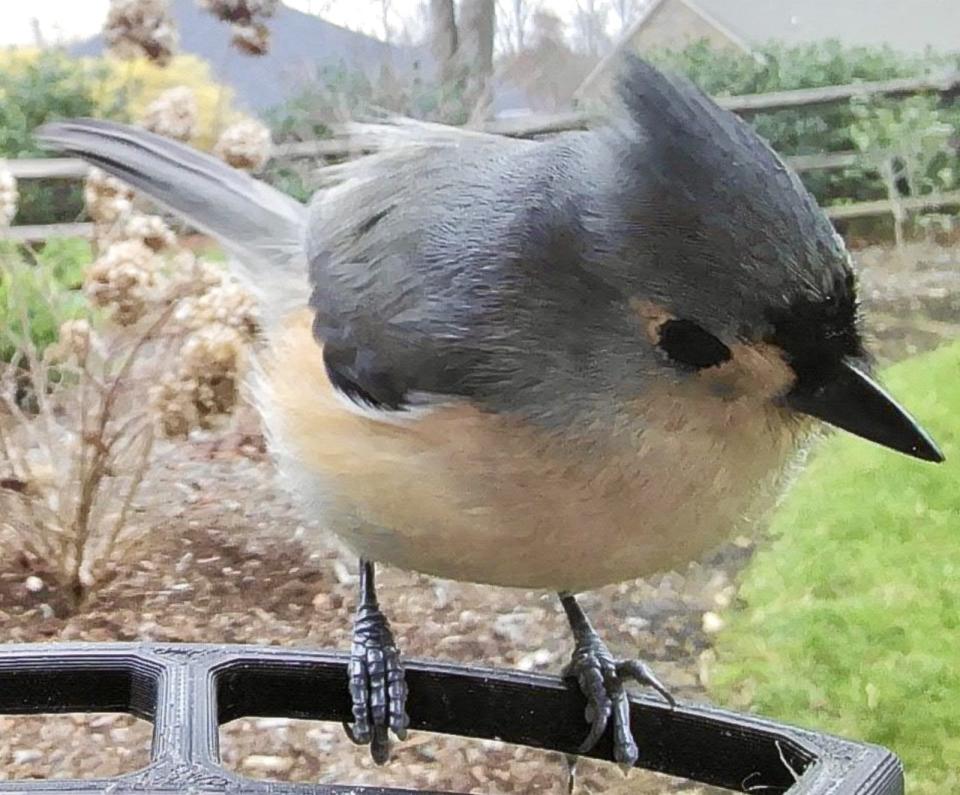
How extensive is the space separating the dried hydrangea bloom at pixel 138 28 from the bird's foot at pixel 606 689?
2.36 feet

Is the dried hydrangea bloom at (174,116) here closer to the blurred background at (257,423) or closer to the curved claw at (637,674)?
the blurred background at (257,423)

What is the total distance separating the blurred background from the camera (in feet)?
3.43

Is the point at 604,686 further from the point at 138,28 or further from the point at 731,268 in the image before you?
the point at 138,28

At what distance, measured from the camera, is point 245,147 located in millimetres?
1101

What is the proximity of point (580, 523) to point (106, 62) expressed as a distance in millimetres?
899

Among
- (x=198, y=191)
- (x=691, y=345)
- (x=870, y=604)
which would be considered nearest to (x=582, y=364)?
(x=691, y=345)

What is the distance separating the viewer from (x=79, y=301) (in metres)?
1.31

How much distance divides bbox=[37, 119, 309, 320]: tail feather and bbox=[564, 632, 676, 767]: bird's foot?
0.30m

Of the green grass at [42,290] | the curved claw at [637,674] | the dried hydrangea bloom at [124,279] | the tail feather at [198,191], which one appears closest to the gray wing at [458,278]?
the tail feather at [198,191]

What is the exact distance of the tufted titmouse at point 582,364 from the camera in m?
0.49

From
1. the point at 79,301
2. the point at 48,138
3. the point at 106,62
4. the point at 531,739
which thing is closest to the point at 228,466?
the point at 79,301

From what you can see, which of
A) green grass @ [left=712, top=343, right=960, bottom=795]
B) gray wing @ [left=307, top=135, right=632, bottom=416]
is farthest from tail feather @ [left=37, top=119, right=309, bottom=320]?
green grass @ [left=712, top=343, right=960, bottom=795]

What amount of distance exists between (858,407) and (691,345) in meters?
0.07

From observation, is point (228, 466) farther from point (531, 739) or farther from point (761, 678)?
point (531, 739)
